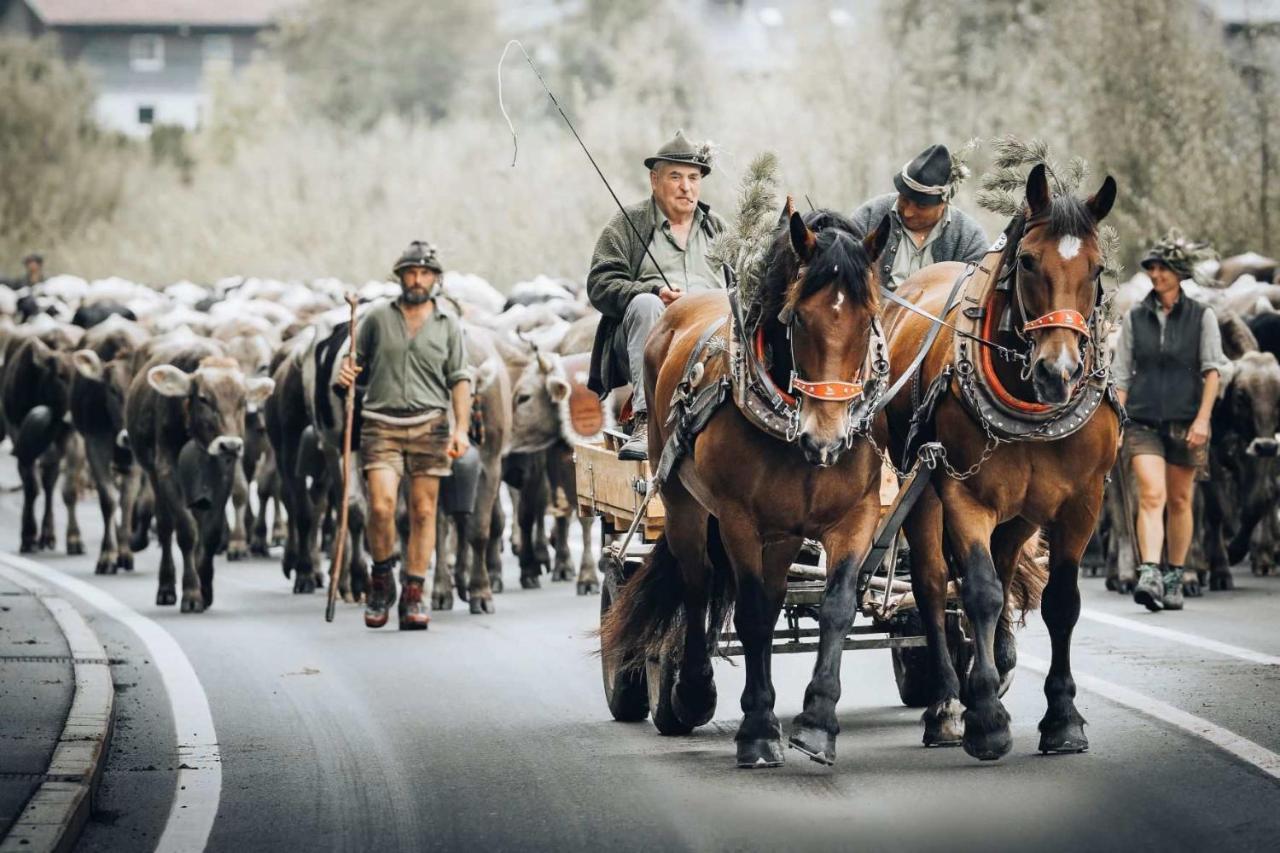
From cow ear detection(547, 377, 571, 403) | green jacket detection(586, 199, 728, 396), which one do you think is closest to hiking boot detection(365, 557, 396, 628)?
cow ear detection(547, 377, 571, 403)

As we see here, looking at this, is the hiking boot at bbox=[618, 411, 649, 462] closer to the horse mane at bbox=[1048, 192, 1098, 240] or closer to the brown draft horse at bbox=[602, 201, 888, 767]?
the brown draft horse at bbox=[602, 201, 888, 767]

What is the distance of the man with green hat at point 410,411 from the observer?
50.7 ft

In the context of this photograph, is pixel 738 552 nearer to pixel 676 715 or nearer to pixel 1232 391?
pixel 676 715

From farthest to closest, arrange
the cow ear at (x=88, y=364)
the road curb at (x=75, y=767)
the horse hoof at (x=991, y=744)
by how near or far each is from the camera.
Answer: the cow ear at (x=88, y=364), the horse hoof at (x=991, y=744), the road curb at (x=75, y=767)

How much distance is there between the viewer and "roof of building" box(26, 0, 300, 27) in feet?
392

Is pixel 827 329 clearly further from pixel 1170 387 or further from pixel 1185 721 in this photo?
pixel 1170 387

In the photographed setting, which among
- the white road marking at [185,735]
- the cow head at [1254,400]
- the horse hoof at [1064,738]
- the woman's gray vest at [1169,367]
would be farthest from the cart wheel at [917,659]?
the cow head at [1254,400]

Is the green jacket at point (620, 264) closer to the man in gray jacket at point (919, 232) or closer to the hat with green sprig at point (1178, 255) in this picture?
the man in gray jacket at point (919, 232)

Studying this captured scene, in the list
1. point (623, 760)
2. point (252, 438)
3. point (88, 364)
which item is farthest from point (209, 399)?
point (623, 760)

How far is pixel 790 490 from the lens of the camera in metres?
9.67

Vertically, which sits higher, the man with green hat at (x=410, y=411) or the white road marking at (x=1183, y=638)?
the man with green hat at (x=410, y=411)

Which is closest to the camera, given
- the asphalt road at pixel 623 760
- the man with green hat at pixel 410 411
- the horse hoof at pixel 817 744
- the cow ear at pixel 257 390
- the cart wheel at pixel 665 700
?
the asphalt road at pixel 623 760

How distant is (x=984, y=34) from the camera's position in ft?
152

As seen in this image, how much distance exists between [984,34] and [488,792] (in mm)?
38938
